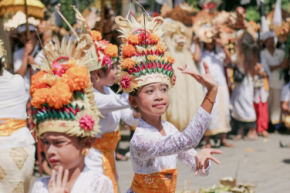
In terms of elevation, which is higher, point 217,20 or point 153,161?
point 217,20

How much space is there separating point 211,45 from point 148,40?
547 centimetres

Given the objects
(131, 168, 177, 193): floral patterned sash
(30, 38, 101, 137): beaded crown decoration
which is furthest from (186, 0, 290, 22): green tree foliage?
(30, 38, 101, 137): beaded crown decoration

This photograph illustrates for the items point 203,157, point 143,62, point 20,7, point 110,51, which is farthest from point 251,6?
point 203,157

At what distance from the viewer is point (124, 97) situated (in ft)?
13.0

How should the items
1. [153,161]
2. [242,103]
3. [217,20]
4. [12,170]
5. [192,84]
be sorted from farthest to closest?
[242,103], [217,20], [192,84], [12,170], [153,161]

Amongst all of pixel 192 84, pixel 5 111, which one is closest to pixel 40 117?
pixel 5 111

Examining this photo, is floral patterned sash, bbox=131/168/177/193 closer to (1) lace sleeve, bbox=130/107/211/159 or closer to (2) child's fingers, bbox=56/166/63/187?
(1) lace sleeve, bbox=130/107/211/159

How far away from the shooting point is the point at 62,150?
2490mm

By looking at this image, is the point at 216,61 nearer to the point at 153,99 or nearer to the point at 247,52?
the point at 247,52

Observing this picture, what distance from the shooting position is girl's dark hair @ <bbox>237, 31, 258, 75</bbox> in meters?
9.45

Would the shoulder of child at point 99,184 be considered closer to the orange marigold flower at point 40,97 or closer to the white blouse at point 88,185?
the white blouse at point 88,185

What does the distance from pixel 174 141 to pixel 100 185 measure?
0.56 meters

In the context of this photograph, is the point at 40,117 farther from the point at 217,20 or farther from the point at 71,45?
the point at 217,20

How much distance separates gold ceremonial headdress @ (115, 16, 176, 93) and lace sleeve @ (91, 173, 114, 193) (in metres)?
0.91
